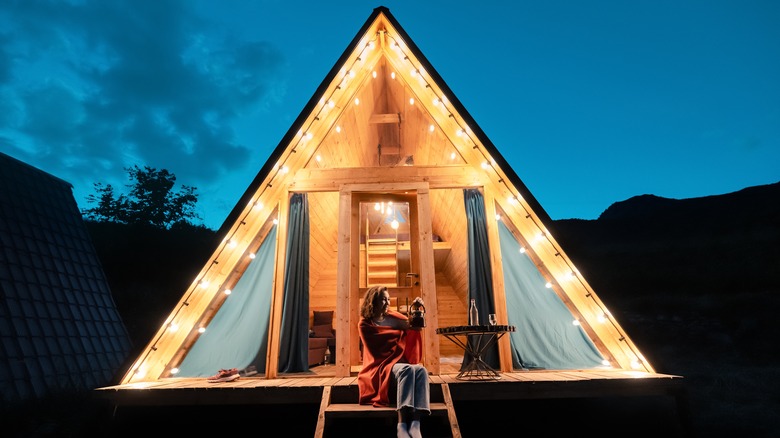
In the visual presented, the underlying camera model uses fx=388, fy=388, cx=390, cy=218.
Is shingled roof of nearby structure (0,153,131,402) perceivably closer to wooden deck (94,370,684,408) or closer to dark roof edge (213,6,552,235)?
wooden deck (94,370,684,408)

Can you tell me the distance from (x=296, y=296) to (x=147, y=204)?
22.4m

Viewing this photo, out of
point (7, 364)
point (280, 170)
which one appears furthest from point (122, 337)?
point (280, 170)

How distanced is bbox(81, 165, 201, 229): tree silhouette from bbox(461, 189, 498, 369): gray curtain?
877 inches

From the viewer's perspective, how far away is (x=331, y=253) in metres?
8.99

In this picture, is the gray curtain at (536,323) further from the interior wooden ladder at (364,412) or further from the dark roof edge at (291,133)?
the dark roof edge at (291,133)

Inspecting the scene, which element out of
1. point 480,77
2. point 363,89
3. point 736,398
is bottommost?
point 736,398

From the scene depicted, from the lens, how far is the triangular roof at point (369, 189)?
4445 mm

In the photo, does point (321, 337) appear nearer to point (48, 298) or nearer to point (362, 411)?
point (48, 298)

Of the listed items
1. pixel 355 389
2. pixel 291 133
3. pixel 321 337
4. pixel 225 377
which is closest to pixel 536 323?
pixel 355 389

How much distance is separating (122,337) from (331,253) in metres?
4.66

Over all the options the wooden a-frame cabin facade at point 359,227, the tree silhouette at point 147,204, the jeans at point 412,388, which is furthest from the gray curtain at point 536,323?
the tree silhouette at point 147,204

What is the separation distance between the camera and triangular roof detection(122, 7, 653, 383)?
445cm

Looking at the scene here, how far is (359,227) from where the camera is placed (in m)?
5.07

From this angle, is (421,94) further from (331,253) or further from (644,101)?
(644,101)
